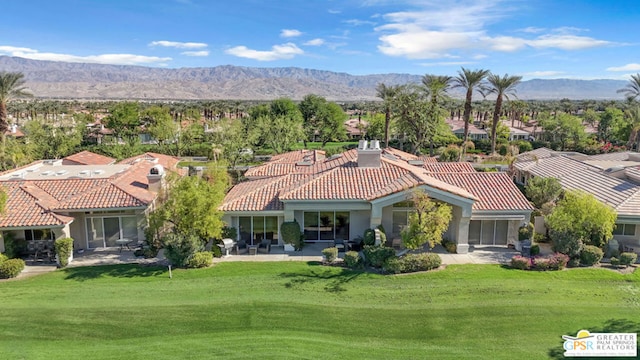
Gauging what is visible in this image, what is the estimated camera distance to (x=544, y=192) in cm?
3170

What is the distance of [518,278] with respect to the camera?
23.1 metres

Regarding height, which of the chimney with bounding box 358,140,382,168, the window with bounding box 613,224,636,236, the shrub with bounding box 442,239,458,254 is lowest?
the shrub with bounding box 442,239,458,254

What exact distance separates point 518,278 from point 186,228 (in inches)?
689

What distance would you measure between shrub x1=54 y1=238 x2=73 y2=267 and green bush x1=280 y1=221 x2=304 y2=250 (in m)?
11.6

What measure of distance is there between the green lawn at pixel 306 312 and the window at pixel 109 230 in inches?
140

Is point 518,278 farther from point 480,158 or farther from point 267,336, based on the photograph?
point 480,158

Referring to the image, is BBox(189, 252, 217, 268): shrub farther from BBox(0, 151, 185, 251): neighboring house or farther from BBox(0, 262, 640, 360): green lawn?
BBox(0, 151, 185, 251): neighboring house

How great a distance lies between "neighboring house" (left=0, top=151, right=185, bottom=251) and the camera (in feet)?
84.0

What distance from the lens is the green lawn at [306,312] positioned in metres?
17.2

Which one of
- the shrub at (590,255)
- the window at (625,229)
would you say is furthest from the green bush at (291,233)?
the window at (625,229)

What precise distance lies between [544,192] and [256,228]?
64.5 ft

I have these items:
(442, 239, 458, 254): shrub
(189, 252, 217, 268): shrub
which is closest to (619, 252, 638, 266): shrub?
(442, 239, 458, 254): shrub

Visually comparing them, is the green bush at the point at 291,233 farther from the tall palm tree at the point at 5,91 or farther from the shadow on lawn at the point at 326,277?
the tall palm tree at the point at 5,91

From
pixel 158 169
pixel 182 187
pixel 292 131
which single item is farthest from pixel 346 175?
pixel 292 131
